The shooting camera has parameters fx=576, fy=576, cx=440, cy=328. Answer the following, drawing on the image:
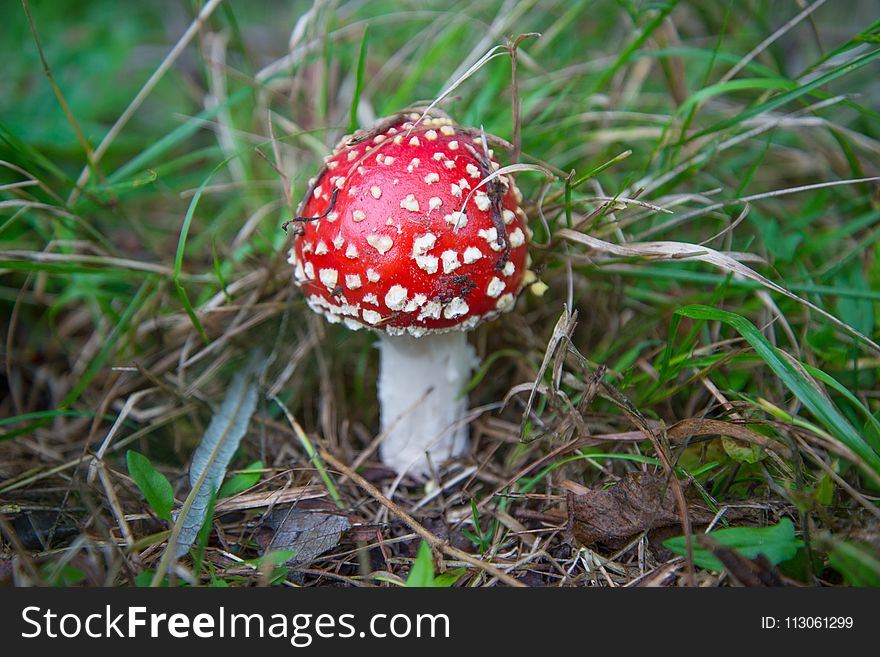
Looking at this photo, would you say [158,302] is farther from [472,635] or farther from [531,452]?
[472,635]

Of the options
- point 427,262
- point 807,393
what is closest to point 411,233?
point 427,262

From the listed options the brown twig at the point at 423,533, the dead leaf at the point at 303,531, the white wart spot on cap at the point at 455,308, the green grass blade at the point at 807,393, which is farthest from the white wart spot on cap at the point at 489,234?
the dead leaf at the point at 303,531

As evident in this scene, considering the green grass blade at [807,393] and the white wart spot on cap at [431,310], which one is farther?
the white wart spot on cap at [431,310]

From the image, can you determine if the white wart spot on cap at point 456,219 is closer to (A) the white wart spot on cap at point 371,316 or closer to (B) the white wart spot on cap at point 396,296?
(B) the white wart spot on cap at point 396,296

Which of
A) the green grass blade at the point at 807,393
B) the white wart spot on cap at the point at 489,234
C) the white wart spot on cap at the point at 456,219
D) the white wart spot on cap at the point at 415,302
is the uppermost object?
the white wart spot on cap at the point at 456,219

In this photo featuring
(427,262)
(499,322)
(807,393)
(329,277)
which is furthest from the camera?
(499,322)

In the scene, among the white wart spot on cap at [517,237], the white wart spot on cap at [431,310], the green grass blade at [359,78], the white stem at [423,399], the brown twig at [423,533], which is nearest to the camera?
the brown twig at [423,533]

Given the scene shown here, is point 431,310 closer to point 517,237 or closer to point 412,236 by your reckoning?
point 412,236
